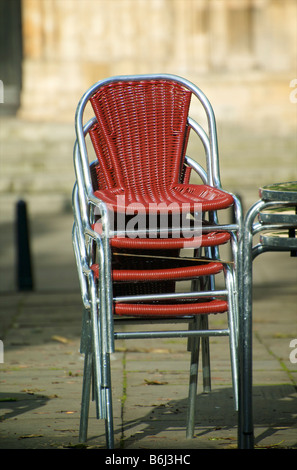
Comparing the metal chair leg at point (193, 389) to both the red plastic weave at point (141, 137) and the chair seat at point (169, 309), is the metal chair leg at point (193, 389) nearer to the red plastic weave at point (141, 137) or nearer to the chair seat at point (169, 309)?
the chair seat at point (169, 309)

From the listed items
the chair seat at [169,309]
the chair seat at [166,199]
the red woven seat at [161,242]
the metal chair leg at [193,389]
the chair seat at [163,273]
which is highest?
the chair seat at [166,199]

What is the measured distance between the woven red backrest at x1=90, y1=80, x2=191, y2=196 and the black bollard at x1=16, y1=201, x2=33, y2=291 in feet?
14.2

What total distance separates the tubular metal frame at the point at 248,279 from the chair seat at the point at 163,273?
339mm

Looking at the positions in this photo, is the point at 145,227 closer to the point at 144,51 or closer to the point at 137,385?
the point at 137,385

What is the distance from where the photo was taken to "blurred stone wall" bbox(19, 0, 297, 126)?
16.5 metres

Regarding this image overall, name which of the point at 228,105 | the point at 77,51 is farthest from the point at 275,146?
the point at 77,51

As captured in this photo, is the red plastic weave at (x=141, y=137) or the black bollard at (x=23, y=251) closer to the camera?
the red plastic weave at (x=141, y=137)

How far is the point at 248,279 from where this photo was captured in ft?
9.36

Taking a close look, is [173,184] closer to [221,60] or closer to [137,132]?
[137,132]

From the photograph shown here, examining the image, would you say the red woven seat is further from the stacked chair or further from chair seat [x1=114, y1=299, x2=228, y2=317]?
chair seat [x1=114, y1=299, x2=228, y2=317]

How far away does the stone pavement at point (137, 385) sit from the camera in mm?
3611

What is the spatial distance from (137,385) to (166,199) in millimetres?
1442
